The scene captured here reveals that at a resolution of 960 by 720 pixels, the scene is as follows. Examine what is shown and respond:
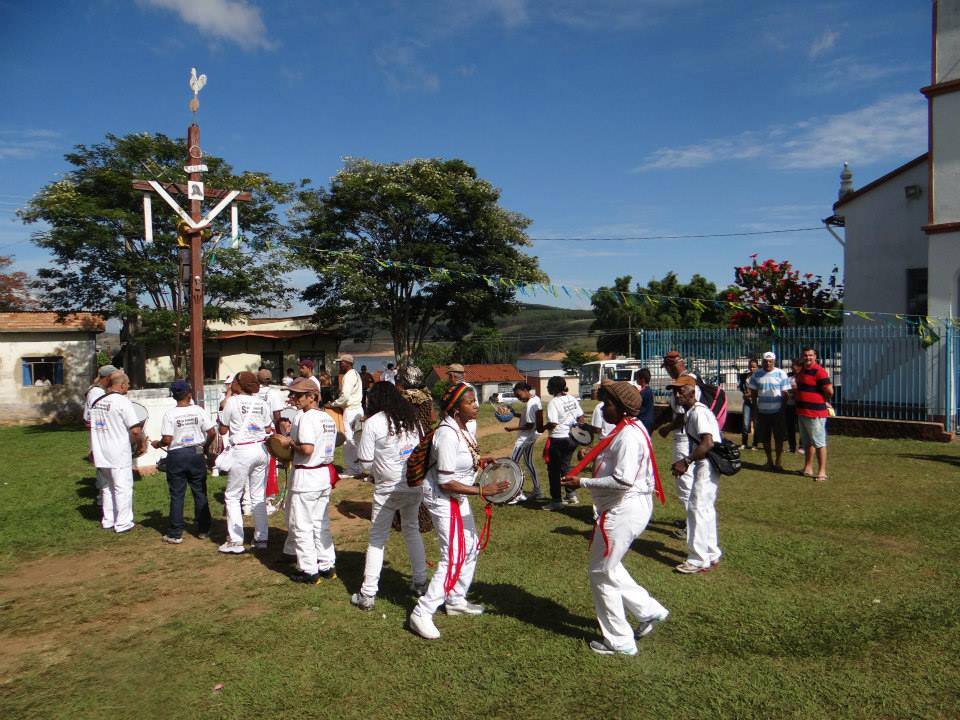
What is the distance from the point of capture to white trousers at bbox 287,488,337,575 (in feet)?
19.3

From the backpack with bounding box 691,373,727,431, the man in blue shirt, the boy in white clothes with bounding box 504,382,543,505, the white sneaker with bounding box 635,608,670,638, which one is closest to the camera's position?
the white sneaker with bounding box 635,608,670,638

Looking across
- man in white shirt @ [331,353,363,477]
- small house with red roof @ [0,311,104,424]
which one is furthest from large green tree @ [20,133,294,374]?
man in white shirt @ [331,353,363,477]

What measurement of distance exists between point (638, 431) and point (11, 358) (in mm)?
25640

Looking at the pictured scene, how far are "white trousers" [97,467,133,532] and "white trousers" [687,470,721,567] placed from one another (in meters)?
6.27

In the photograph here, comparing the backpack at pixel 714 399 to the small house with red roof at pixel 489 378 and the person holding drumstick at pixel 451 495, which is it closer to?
the person holding drumstick at pixel 451 495

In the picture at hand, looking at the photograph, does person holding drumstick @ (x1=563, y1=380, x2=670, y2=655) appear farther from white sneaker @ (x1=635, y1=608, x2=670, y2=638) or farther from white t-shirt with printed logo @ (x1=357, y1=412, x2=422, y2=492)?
white t-shirt with printed logo @ (x1=357, y1=412, x2=422, y2=492)

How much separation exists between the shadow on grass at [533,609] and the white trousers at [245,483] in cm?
250

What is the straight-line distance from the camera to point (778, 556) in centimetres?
650

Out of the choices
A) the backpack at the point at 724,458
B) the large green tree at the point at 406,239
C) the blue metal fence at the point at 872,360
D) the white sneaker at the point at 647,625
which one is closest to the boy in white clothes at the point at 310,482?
the white sneaker at the point at 647,625

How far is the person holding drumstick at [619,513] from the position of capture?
4.46 metres

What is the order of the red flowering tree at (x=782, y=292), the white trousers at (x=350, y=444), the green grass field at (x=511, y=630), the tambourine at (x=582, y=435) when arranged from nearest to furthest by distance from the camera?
the green grass field at (x=511, y=630) < the tambourine at (x=582, y=435) < the white trousers at (x=350, y=444) < the red flowering tree at (x=782, y=292)

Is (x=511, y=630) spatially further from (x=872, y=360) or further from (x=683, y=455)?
(x=872, y=360)

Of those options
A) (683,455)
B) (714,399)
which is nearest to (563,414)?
(683,455)

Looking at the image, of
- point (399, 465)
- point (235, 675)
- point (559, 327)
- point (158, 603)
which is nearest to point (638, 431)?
point (399, 465)
